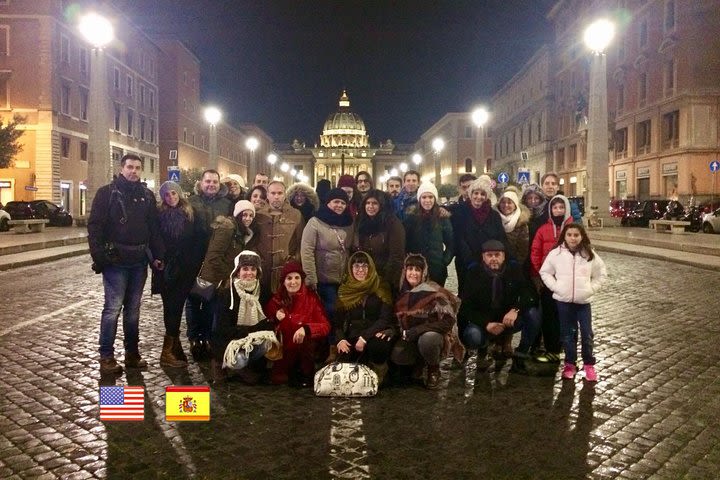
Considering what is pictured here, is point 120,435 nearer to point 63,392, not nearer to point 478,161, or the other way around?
point 63,392

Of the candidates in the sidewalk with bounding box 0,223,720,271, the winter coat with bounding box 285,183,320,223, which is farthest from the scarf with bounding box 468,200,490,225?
the sidewalk with bounding box 0,223,720,271

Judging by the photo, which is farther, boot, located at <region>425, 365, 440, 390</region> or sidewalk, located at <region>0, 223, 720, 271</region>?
sidewalk, located at <region>0, 223, 720, 271</region>

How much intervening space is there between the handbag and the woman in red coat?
1.33ft

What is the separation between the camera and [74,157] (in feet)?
148

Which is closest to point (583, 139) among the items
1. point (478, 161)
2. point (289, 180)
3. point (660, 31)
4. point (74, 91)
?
point (660, 31)

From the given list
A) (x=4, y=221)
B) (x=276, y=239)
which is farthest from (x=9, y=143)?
(x=276, y=239)

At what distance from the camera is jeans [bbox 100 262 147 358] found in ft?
22.5

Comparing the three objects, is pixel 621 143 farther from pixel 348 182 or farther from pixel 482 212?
pixel 482 212

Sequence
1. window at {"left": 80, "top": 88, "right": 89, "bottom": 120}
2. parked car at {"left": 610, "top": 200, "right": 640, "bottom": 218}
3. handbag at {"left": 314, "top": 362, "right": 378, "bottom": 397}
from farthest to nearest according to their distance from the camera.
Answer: window at {"left": 80, "top": 88, "right": 89, "bottom": 120}
parked car at {"left": 610, "top": 200, "right": 640, "bottom": 218}
handbag at {"left": 314, "top": 362, "right": 378, "bottom": 397}

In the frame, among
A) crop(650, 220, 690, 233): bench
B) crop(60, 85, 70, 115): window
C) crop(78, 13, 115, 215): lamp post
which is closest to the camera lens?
crop(650, 220, 690, 233): bench

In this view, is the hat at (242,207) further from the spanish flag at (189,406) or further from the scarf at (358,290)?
the spanish flag at (189,406)

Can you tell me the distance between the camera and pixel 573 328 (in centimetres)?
688

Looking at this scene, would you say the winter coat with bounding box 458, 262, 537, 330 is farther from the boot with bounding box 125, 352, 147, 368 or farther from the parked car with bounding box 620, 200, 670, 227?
the parked car with bounding box 620, 200, 670, 227

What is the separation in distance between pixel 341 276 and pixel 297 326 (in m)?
0.85
